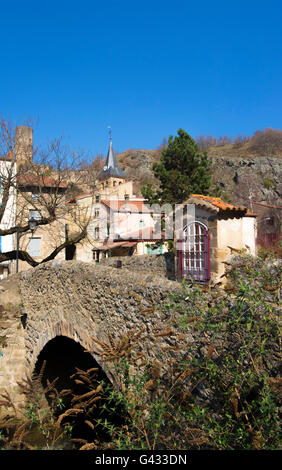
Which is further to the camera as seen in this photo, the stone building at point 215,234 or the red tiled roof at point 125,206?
the red tiled roof at point 125,206

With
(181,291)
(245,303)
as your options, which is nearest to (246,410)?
(245,303)

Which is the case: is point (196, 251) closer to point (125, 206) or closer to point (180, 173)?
point (180, 173)

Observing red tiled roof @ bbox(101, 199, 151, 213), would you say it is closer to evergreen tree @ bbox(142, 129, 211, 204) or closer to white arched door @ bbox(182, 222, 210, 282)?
evergreen tree @ bbox(142, 129, 211, 204)

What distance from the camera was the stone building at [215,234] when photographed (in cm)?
743

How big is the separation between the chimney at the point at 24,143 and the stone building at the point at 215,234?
8.97 meters

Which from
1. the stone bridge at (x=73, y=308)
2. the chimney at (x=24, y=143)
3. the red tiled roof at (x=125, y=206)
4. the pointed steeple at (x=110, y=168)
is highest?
the pointed steeple at (x=110, y=168)

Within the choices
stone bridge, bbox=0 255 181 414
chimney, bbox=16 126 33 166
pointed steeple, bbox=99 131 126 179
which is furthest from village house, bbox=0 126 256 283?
pointed steeple, bbox=99 131 126 179

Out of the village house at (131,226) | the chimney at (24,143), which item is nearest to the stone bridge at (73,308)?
the village house at (131,226)

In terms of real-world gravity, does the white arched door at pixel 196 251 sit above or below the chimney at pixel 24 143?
below

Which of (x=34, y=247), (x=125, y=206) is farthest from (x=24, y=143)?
(x=125, y=206)

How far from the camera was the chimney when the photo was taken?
13961 millimetres

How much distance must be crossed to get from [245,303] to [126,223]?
958 inches

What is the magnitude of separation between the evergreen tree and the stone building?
9.27 meters

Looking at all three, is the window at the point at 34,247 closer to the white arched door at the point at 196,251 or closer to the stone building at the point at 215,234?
the white arched door at the point at 196,251
